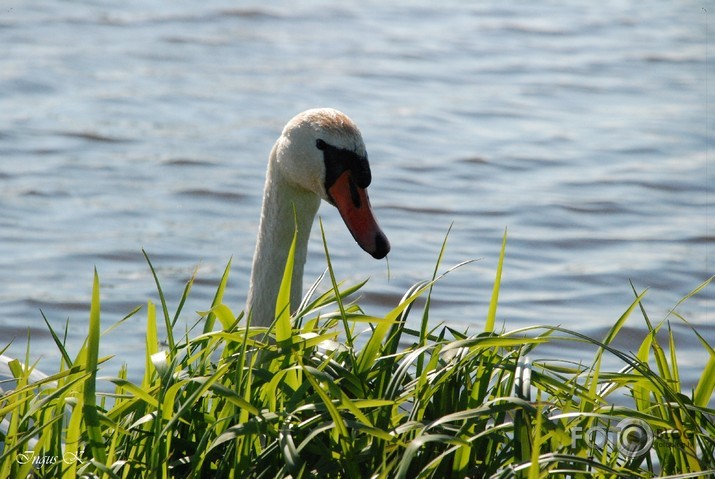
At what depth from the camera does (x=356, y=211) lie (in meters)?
4.15

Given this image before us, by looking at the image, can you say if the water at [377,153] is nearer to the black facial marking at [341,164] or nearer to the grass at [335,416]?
the black facial marking at [341,164]

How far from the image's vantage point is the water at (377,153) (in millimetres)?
6902

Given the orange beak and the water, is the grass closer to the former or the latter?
the orange beak

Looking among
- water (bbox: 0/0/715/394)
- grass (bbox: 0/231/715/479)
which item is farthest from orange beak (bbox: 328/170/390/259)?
water (bbox: 0/0/715/394)

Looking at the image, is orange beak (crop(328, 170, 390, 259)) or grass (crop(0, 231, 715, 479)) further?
orange beak (crop(328, 170, 390, 259))

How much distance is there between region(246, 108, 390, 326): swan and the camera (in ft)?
13.5

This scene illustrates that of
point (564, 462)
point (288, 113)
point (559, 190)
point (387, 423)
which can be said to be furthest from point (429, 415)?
point (288, 113)

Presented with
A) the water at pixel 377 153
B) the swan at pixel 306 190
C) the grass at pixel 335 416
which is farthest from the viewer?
the water at pixel 377 153

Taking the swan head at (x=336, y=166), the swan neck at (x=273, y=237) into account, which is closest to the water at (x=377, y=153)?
the swan neck at (x=273, y=237)

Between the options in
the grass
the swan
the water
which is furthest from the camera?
→ the water

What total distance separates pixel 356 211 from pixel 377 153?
5.38 m

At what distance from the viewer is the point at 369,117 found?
1038cm

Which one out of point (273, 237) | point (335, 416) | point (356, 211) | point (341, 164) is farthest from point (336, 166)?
point (335, 416)

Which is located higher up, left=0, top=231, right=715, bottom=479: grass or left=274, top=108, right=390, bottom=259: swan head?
left=274, top=108, right=390, bottom=259: swan head
